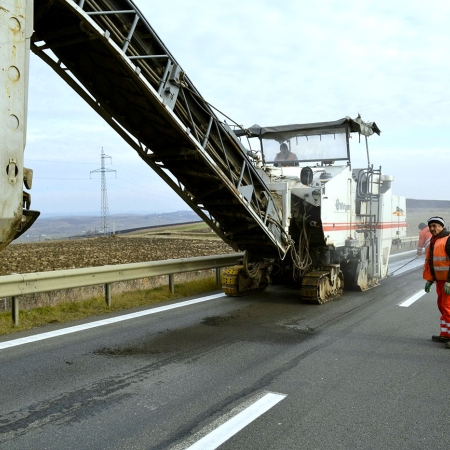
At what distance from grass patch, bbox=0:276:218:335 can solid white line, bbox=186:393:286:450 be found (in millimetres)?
4135

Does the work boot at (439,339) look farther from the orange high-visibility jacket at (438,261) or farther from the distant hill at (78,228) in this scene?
the distant hill at (78,228)

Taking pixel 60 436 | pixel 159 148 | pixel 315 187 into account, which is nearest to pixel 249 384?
pixel 60 436

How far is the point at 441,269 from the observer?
733 cm

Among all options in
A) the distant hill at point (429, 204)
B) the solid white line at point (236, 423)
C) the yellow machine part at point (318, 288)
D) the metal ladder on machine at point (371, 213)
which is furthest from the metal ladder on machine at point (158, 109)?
the distant hill at point (429, 204)

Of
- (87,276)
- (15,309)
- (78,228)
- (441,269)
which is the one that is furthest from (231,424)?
(78,228)

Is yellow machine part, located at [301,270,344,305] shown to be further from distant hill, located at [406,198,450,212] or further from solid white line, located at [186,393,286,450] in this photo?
distant hill, located at [406,198,450,212]

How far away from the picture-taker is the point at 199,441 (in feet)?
13.0

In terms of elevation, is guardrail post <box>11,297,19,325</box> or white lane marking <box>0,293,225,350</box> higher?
guardrail post <box>11,297,19,325</box>

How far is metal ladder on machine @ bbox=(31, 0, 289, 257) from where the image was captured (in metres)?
6.41

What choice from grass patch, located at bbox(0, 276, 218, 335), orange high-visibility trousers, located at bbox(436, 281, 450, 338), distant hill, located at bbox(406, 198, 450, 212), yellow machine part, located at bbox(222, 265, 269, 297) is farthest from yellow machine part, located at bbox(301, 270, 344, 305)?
distant hill, located at bbox(406, 198, 450, 212)

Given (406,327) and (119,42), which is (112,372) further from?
(406,327)

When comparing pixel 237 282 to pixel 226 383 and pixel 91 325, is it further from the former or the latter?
pixel 226 383

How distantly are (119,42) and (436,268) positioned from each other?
5219 millimetres

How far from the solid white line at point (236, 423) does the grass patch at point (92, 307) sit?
4.14 meters
